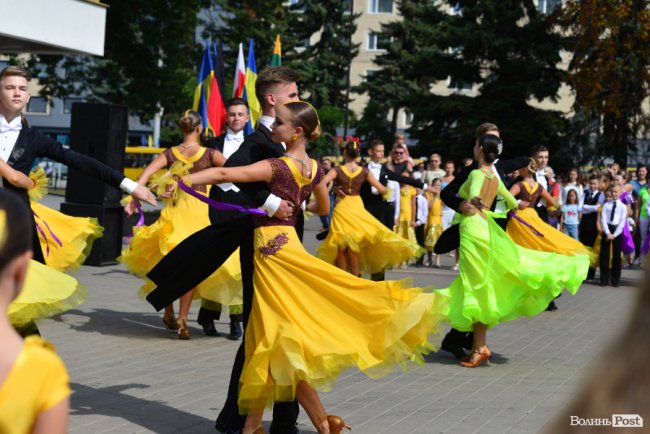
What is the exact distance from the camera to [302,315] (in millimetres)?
5727

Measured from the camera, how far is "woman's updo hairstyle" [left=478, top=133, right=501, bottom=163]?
Answer: 8.86 meters

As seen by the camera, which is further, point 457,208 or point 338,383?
point 457,208

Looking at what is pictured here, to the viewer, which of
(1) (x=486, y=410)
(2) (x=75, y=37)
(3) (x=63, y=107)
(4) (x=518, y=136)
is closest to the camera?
(1) (x=486, y=410)

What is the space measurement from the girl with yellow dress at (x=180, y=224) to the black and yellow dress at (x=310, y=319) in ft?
12.6

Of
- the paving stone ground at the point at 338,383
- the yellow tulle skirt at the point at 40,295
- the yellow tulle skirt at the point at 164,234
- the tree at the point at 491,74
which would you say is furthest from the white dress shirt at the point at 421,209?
the tree at the point at 491,74

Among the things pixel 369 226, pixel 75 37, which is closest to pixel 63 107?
pixel 75 37

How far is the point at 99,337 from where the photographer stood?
993cm

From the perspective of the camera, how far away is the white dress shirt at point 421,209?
21.7 metres

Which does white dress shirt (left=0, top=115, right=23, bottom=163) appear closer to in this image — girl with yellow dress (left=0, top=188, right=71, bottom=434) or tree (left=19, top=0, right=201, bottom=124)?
girl with yellow dress (left=0, top=188, right=71, bottom=434)

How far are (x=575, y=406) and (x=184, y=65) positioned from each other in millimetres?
36145

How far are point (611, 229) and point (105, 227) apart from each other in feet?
28.5

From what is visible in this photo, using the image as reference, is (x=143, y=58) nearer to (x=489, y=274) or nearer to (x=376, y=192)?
(x=376, y=192)

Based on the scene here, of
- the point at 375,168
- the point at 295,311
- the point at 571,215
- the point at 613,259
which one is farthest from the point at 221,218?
the point at 571,215

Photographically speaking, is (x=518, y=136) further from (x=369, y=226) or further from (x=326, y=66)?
(x=369, y=226)
